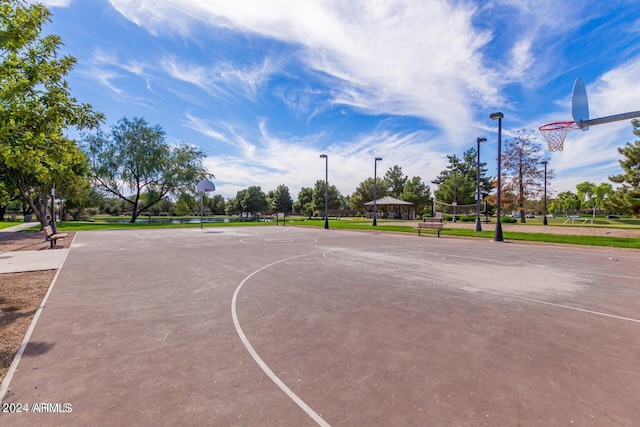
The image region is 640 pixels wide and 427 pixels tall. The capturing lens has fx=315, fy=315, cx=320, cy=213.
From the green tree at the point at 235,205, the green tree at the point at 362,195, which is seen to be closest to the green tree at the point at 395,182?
the green tree at the point at 362,195

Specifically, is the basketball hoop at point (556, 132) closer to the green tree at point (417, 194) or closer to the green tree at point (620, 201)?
the green tree at point (620, 201)

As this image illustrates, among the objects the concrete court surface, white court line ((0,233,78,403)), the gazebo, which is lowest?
the concrete court surface

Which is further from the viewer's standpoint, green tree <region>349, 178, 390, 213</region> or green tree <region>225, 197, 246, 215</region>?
green tree <region>225, 197, 246, 215</region>

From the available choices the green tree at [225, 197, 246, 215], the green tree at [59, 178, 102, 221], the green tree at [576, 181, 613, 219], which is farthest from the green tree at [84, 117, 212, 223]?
the green tree at [576, 181, 613, 219]

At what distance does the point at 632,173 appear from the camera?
34375 millimetres

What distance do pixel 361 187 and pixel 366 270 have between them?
231 feet

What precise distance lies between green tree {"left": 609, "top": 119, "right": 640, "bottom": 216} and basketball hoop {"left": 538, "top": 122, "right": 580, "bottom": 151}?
2859 centimetres

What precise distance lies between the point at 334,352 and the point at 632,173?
1799 inches

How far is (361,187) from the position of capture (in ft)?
262

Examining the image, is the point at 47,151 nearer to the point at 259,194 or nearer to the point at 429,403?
the point at 429,403

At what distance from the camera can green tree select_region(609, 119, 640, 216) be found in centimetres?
3403

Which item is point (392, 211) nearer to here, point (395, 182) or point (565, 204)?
point (395, 182)

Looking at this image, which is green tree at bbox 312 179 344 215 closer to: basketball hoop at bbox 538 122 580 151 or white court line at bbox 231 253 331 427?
basketball hoop at bbox 538 122 580 151

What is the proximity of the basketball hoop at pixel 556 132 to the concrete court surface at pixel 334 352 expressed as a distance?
325 inches
